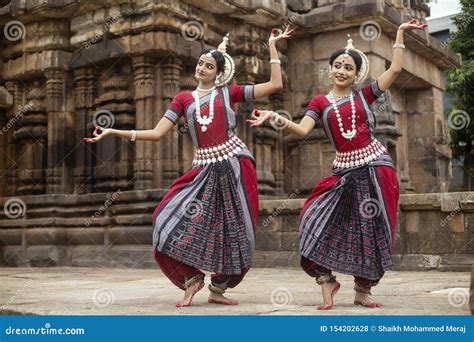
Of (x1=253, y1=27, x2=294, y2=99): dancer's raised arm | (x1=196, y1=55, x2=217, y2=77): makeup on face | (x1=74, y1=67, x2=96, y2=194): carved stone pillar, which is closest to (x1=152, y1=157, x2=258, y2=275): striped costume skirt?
A: (x1=253, y1=27, x2=294, y2=99): dancer's raised arm

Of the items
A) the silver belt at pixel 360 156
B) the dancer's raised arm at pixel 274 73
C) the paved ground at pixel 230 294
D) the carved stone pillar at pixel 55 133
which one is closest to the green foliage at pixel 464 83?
the carved stone pillar at pixel 55 133

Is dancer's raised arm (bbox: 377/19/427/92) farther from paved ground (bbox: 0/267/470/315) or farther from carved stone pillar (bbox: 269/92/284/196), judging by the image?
carved stone pillar (bbox: 269/92/284/196)

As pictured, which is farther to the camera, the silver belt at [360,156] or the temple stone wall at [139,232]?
the temple stone wall at [139,232]

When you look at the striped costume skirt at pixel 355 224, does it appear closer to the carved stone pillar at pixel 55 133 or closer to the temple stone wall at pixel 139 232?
the temple stone wall at pixel 139 232

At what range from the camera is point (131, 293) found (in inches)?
219

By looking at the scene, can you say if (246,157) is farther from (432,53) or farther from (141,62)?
(432,53)

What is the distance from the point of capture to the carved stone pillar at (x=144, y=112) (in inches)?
370

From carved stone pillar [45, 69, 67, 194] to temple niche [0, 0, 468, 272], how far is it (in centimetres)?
2

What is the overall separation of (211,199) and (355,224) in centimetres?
102

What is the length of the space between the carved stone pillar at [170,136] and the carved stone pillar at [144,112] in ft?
0.60

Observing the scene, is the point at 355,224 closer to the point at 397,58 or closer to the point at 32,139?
the point at 397,58

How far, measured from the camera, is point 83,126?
10.4 metres

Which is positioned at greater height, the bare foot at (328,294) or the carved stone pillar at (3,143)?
the carved stone pillar at (3,143)

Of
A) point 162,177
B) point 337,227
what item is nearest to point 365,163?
point 337,227
